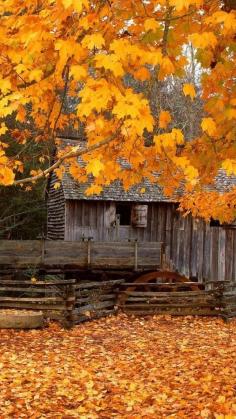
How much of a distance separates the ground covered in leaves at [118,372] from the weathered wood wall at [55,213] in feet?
28.8

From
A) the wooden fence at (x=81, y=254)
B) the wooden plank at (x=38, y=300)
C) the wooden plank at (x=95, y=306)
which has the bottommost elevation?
the wooden plank at (x=95, y=306)

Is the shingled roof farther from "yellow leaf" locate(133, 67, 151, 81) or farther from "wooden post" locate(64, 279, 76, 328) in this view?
"yellow leaf" locate(133, 67, 151, 81)

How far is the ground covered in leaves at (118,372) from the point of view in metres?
8.02

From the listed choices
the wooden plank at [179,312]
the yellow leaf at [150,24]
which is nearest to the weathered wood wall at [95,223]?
the wooden plank at [179,312]

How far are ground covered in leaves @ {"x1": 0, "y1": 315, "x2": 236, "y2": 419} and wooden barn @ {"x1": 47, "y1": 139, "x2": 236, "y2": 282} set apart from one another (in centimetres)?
710

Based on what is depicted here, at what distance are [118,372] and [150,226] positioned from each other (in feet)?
43.0

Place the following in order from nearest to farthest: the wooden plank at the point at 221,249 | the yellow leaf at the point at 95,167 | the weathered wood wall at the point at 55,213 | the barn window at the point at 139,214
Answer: the yellow leaf at the point at 95,167
the barn window at the point at 139,214
the wooden plank at the point at 221,249
the weathered wood wall at the point at 55,213

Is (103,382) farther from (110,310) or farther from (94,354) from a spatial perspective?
(110,310)

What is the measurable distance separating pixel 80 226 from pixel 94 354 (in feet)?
34.9

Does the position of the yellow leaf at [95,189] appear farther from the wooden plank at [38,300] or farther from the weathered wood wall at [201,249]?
the weathered wood wall at [201,249]

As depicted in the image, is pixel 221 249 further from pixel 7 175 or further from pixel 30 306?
→ pixel 7 175

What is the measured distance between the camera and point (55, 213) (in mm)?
25266

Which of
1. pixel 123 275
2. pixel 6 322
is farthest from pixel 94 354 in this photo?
pixel 123 275

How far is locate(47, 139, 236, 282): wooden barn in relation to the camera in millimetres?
22016
